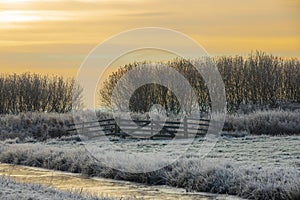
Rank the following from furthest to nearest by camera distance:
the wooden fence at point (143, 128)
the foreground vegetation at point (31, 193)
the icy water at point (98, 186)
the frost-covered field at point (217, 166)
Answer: the wooden fence at point (143, 128) → the icy water at point (98, 186) → the frost-covered field at point (217, 166) → the foreground vegetation at point (31, 193)

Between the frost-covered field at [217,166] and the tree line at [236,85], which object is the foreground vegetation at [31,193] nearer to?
the frost-covered field at [217,166]

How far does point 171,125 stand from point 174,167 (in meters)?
19.8

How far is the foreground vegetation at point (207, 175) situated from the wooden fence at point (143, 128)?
48.4 ft

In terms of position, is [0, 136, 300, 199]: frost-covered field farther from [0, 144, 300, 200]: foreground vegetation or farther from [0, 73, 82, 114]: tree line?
[0, 73, 82, 114]: tree line

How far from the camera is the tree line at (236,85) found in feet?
189

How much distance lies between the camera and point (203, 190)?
62.1 ft

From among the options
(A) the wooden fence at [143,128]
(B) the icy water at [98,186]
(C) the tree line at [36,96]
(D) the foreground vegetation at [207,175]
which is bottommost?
(B) the icy water at [98,186]

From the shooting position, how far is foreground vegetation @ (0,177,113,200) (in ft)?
48.0

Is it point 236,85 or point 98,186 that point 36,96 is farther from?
point 98,186

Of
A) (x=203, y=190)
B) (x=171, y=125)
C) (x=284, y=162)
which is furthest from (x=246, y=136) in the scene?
(x=203, y=190)

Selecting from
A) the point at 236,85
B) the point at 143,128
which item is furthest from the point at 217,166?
the point at 236,85

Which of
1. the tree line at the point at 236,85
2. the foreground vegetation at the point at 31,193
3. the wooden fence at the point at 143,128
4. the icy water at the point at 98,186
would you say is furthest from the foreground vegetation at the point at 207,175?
the tree line at the point at 236,85

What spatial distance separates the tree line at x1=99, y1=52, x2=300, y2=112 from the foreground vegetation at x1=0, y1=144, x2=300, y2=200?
30.6m

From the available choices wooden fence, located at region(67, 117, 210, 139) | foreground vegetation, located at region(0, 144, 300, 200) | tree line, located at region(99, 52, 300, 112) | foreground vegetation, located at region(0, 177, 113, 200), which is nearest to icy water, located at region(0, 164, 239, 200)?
foreground vegetation, located at region(0, 144, 300, 200)
